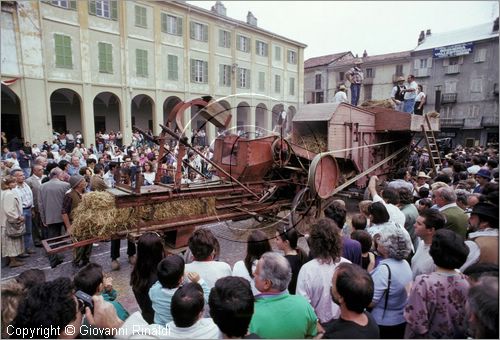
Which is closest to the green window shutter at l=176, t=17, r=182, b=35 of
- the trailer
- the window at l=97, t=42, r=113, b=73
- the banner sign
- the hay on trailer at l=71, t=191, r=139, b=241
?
the window at l=97, t=42, r=113, b=73

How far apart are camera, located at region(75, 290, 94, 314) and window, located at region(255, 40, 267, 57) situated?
2705 centimetres

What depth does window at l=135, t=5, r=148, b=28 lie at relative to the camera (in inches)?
778

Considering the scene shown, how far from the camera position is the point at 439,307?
2.16m

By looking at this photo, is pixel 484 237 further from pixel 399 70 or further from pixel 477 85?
pixel 399 70

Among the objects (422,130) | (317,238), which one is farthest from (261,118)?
(317,238)

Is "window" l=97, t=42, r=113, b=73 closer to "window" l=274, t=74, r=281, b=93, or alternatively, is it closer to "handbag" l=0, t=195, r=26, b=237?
"window" l=274, t=74, r=281, b=93

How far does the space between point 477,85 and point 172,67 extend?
101 ft

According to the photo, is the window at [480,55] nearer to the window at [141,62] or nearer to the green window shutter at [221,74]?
the green window shutter at [221,74]

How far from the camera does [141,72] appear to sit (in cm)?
2017

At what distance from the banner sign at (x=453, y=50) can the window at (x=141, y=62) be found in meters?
30.8

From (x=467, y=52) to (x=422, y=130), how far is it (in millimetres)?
30752

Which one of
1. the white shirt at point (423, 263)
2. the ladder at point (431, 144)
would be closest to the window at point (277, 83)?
the ladder at point (431, 144)

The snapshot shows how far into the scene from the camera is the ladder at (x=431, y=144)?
879cm

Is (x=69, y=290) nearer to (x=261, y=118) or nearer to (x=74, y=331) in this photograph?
(x=74, y=331)
